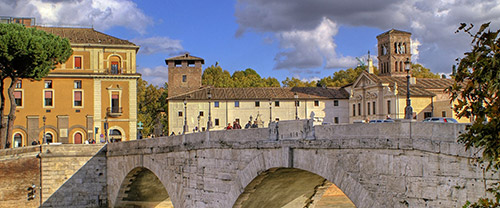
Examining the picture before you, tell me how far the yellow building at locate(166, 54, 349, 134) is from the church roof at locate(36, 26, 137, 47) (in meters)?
14.6

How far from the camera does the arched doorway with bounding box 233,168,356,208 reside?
18.3 m

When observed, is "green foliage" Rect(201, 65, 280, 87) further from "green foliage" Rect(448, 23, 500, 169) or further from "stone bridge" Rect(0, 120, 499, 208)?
"green foliage" Rect(448, 23, 500, 169)

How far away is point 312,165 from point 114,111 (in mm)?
37870

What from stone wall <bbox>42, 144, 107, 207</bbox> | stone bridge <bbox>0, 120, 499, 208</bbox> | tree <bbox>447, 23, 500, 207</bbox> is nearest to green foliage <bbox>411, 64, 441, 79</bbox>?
stone bridge <bbox>0, 120, 499, 208</bbox>

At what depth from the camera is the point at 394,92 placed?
58344mm

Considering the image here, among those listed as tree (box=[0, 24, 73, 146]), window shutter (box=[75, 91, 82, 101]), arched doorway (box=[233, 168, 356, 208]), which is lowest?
arched doorway (box=[233, 168, 356, 208])

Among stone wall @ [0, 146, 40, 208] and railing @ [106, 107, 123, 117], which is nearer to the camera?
stone wall @ [0, 146, 40, 208]

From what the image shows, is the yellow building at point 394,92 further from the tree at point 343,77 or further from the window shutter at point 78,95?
the window shutter at point 78,95

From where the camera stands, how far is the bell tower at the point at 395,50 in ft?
260

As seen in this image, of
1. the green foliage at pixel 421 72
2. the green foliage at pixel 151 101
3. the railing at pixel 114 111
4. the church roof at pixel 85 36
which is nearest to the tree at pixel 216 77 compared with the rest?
the green foliage at pixel 151 101

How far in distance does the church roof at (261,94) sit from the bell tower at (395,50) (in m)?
13.8

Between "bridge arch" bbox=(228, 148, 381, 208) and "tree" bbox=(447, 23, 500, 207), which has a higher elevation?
"tree" bbox=(447, 23, 500, 207)

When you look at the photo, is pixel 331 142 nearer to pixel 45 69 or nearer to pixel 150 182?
pixel 150 182

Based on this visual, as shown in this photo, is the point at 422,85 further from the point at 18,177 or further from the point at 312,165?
the point at 312,165
